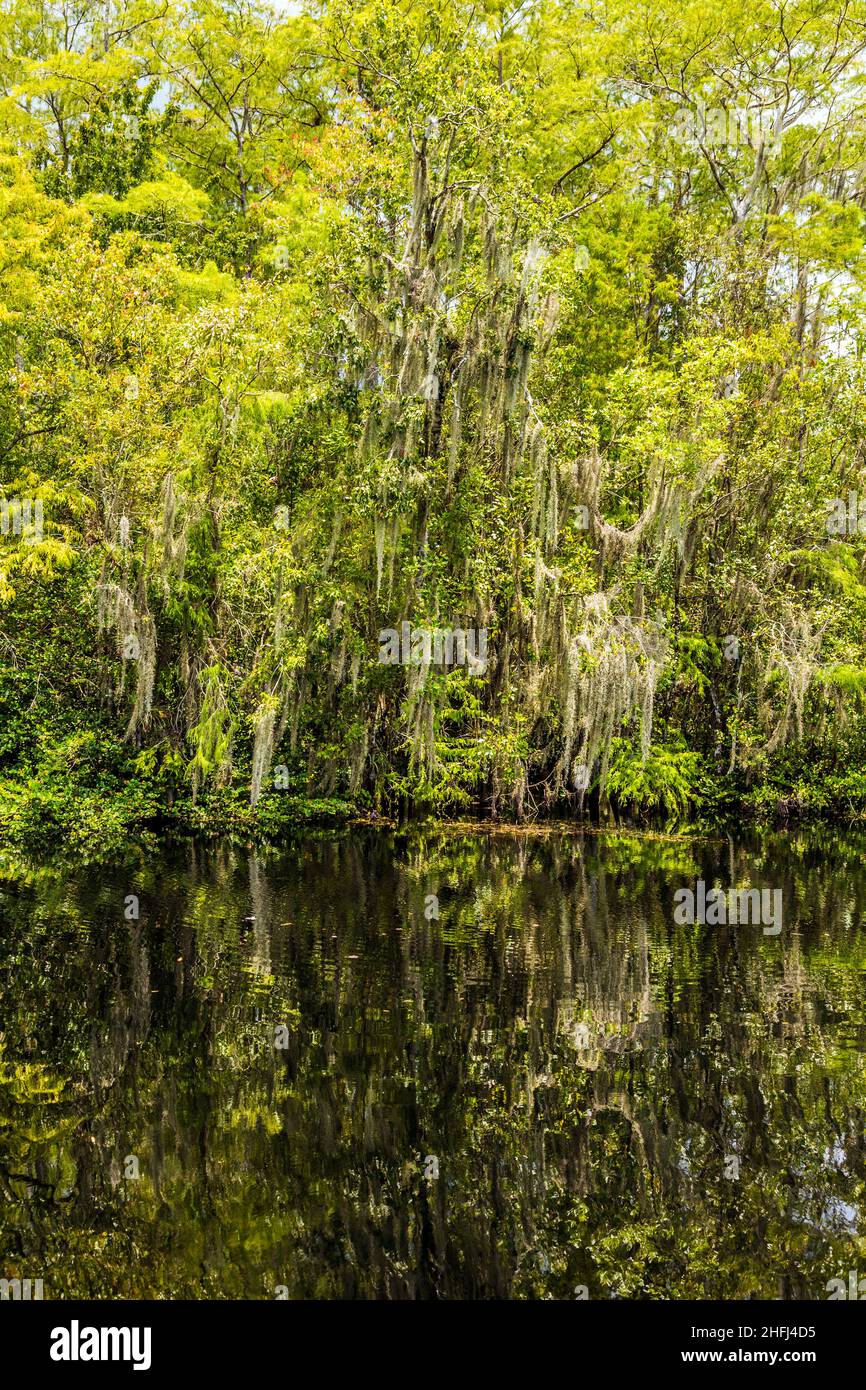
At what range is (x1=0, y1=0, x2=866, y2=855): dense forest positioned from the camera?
16344 mm

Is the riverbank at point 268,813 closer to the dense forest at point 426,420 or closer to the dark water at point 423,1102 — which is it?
the dense forest at point 426,420

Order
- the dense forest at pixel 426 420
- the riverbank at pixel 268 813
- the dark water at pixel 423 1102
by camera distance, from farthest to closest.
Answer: the dense forest at pixel 426 420 < the riverbank at pixel 268 813 < the dark water at pixel 423 1102

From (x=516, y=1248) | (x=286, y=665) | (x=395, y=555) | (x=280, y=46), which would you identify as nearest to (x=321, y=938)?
(x=516, y=1248)

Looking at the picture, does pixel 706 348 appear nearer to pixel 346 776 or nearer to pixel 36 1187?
pixel 346 776

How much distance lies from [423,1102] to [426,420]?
1310 centimetres

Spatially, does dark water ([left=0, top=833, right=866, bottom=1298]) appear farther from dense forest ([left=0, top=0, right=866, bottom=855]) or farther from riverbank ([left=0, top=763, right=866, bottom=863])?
dense forest ([left=0, top=0, right=866, bottom=855])

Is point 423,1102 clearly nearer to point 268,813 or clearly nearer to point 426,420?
point 268,813

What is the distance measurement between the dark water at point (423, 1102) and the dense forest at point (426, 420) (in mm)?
5772

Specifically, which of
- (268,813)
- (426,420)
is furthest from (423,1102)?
(426,420)

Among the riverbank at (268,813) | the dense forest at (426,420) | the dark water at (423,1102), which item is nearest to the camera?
the dark water at (423,1102)

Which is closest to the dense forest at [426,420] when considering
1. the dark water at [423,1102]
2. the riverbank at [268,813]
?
the riverbank at [268,813]

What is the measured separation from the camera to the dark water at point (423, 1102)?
4.87 m

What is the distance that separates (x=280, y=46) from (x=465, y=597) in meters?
12.8

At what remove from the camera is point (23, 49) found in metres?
21.9
